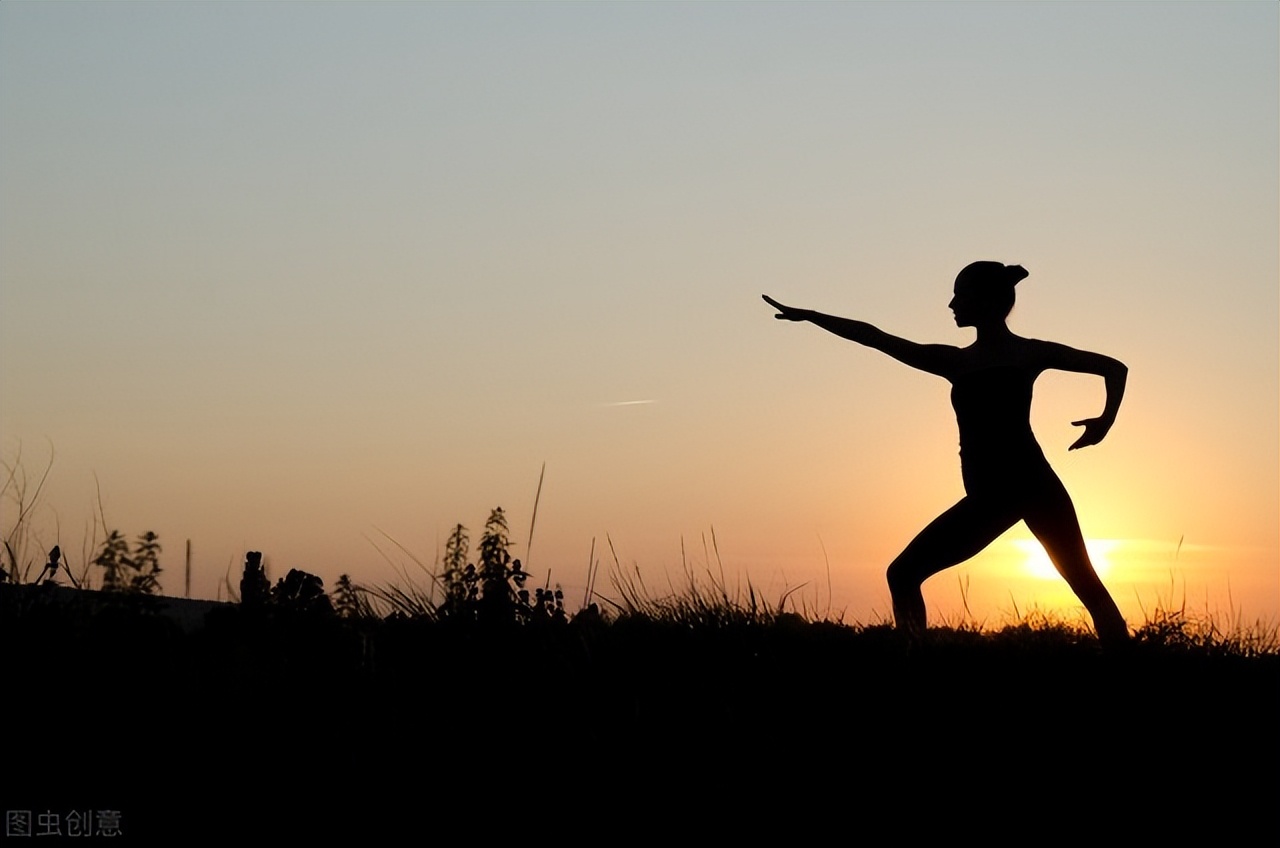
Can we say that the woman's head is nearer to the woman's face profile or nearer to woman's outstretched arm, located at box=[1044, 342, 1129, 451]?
the woman's face profile

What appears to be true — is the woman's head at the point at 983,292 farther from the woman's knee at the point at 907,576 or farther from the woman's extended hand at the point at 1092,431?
the woman's knee at the point at 907,576

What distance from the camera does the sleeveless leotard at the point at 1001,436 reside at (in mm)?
Answer: 8898

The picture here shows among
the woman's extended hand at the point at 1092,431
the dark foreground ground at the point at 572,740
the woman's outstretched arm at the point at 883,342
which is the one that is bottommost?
the dark foreground ground at the point at 572,740

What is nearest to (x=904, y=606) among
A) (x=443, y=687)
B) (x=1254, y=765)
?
(x=1254, y=765)

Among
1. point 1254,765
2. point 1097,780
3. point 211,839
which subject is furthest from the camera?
point 1254,765

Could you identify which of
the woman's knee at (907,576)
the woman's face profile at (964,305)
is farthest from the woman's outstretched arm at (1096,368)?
the woman's knee at (907,576)

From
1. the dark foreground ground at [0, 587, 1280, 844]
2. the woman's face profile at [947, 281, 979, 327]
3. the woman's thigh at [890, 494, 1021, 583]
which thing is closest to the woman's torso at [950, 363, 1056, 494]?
Answer: the woman's thigh at [890, 494, 1021, 583]

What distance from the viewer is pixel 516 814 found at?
222 inches

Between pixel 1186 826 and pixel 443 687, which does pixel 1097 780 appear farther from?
pixel 443 687

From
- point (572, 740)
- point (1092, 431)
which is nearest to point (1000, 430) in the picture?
point (1092, 431)

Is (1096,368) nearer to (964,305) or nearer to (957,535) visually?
(964,305)

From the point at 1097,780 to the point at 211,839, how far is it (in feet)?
11.8

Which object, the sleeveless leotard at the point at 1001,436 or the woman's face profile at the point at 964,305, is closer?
the sleeveless leotard at the point at 1001,436

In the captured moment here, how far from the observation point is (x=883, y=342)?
9172mm
